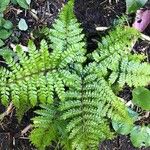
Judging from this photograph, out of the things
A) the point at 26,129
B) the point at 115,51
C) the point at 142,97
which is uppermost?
the point at 115,51

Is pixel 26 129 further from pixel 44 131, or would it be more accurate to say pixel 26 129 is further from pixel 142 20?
pixel 142 20

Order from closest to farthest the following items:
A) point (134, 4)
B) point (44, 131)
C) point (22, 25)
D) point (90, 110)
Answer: point (90, 110)
point (44, 131)
point (134, 4)
point (22, 25)

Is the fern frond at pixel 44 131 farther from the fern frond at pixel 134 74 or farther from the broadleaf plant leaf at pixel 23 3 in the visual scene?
the broadleaf plant leaf at pixel 23 3

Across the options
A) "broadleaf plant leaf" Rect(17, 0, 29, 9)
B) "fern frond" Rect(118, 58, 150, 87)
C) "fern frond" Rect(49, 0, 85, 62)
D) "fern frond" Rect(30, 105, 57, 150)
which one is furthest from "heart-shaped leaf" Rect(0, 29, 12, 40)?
"fern frond" Rect(118, 58, 150, 87)

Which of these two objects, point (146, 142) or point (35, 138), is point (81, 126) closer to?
point (35, 138)

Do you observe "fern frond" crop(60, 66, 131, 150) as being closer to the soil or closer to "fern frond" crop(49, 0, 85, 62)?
"fern frond" crop(49, 0, 85, 62)

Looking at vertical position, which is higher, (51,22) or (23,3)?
(23,3)

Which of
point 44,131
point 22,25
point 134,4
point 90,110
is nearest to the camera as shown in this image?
point 90,110

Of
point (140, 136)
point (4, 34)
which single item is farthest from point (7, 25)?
point (140, 136)
